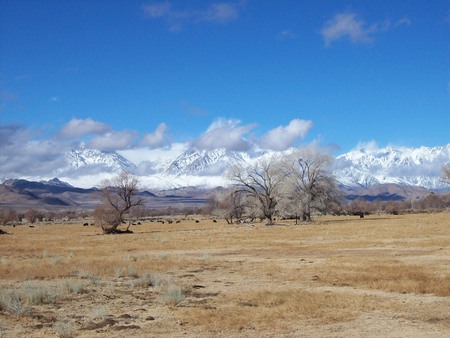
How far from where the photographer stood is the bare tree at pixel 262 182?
254 ft

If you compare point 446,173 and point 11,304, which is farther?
point 446,173

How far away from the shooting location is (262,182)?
80188 mm

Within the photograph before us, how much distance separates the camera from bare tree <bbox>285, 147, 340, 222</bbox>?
256 feet

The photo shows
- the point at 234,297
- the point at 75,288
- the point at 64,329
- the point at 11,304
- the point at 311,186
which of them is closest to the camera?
the point at 64,329

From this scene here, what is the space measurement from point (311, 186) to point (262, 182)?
7458 millimetres

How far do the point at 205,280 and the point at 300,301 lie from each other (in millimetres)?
6731

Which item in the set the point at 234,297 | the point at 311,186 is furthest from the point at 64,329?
the point at 311,186

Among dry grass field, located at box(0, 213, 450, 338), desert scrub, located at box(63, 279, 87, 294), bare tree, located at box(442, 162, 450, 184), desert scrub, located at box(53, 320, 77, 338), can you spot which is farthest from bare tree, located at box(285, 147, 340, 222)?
desert scrub, located at box(53, 320, 77, 338)

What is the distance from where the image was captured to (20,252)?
37.5 meters

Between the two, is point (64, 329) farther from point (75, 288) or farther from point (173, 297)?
point (75, 288)

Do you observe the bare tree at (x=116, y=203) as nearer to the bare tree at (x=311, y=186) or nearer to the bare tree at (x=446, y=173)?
the bare tree at (x=311, y=186)

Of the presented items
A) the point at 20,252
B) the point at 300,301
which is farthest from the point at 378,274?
the point at 20,252

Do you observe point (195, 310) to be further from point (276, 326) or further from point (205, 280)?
point (205, 280)

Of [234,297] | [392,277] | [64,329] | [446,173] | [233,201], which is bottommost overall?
[234,297]
